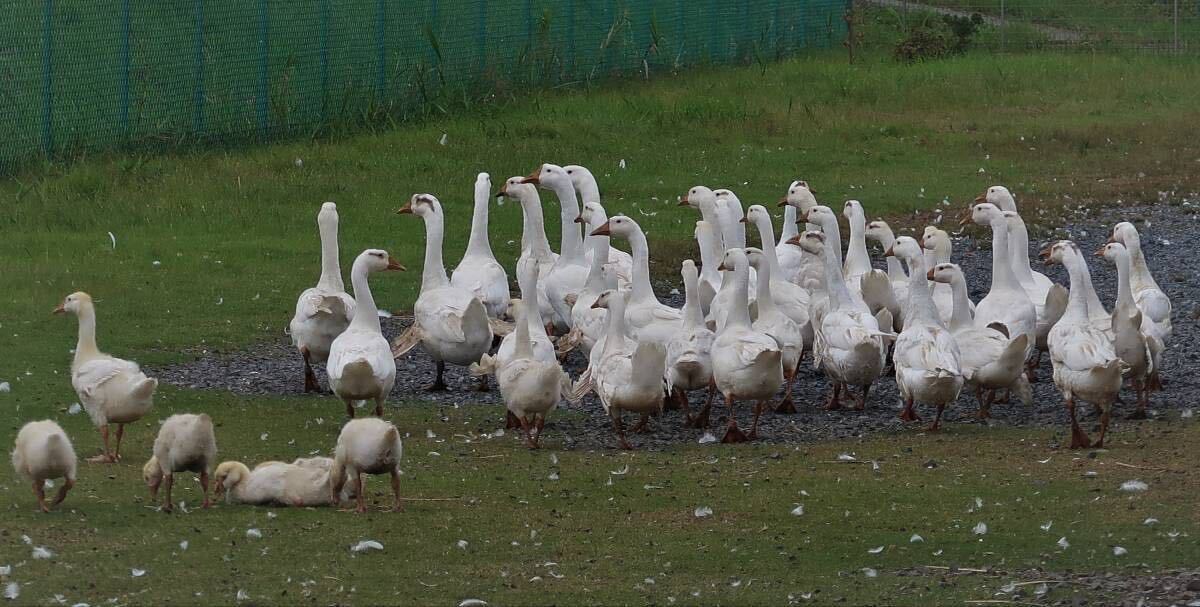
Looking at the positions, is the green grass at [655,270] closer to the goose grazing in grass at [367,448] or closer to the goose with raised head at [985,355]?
the goose grazing in grass at [367,448]

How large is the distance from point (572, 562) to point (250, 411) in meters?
4.85

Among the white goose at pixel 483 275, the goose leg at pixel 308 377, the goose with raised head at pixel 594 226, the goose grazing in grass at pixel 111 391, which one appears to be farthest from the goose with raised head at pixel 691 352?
the goose grazing in grass at pixel 111 391

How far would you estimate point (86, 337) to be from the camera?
11.4m

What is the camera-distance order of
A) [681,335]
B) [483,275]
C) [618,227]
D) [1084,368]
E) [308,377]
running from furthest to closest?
[483,275] < [618,227] < [308,377] < [681,335] < [1084,368]

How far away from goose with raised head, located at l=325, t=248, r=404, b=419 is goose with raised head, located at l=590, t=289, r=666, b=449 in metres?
1.54

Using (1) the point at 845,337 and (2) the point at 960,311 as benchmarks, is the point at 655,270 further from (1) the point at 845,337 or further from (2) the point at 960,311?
(2) the point at 960,311

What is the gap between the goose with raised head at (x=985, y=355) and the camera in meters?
12.5

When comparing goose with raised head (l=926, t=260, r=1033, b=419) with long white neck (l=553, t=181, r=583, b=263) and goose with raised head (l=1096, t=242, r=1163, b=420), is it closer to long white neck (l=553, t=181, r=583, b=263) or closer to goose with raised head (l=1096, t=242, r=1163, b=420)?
goose with raised head (l=1096, t=242, r=1163, b=420)

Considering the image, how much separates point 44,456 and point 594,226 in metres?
8.10

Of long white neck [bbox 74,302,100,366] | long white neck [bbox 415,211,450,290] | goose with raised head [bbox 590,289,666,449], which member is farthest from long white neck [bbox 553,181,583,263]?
long white neck [bbox 74,302,100,366]

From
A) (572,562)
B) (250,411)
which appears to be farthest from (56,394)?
(572,562)

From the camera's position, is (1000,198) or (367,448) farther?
(1000,198)

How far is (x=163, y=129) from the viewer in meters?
23.3

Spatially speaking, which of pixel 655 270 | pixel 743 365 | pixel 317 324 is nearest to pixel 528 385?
pixel 743 365
